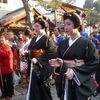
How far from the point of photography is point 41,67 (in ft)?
17.7

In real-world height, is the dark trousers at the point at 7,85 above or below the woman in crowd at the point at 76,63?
below

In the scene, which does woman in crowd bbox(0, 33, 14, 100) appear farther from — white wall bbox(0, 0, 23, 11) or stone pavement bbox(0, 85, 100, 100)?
white wall bbox(0, 0, 23, 11)

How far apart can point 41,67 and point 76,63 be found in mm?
1300

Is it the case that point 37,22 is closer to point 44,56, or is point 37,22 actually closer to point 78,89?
point 44,56

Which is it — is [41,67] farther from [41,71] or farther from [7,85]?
[7,85]

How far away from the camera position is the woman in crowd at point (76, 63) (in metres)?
4.16

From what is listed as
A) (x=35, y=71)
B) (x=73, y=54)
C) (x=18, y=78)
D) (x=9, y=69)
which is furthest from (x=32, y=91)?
(x=18, y=78)

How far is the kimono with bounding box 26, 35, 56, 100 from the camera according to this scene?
5438mm

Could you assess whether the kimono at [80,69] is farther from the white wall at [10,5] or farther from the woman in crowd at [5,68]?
the white wall at [10,5]

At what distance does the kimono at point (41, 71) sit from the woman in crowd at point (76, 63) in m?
1.13

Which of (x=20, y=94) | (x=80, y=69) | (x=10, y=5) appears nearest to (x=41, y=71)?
(x=80, y=69)

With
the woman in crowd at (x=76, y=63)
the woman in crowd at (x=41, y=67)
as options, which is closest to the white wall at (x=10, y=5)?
the woman in crowd at (x=41, y=67)

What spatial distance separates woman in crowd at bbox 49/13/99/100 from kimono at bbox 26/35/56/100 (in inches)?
44.5

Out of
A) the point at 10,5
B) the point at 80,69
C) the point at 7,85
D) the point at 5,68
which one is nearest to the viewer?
the point at 80,69
